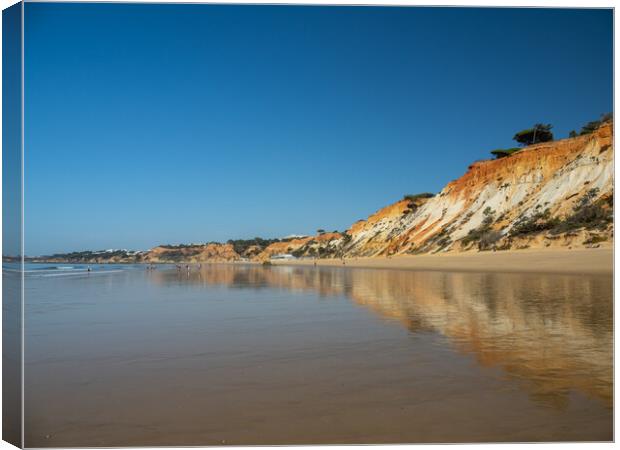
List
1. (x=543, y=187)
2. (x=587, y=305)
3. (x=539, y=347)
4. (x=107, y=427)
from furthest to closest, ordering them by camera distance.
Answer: (x=543, y=187), (x=587, y=305), (x=539, y=347), (x=107, y=427)

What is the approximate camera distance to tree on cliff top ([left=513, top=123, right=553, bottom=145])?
147 feet

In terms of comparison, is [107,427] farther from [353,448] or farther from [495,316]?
[495,316]

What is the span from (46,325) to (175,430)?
5586 mm

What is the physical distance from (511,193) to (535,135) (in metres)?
11.9

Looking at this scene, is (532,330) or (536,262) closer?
(532,330)

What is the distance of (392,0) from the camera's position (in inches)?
156

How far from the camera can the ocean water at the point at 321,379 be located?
3326 mm

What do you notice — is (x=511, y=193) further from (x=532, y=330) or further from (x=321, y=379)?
(x=321, y=379)

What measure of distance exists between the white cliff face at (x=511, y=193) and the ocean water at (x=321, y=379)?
19.4 meters

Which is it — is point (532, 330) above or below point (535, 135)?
below

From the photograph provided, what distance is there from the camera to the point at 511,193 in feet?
124

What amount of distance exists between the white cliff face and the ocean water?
764 inches

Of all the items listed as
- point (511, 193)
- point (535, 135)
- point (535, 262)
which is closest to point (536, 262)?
point (535, 262)

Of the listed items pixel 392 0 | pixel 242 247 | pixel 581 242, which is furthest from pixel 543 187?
pixel 242 247
